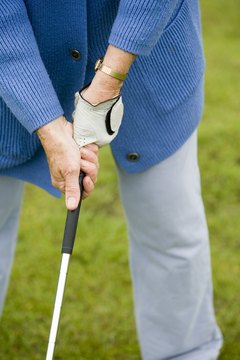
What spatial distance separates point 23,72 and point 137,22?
0.30 m

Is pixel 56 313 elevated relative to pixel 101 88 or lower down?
lower down

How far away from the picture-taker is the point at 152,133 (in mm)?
2318

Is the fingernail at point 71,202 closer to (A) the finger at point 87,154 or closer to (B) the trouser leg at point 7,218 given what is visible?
(A) the finger at point 87,154

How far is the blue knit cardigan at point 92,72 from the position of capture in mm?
1993

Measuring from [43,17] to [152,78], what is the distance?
0.34 m

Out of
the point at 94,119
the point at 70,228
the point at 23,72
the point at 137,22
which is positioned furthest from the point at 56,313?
the point at 137,22

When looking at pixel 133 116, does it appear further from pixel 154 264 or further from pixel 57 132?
pixel 154 264

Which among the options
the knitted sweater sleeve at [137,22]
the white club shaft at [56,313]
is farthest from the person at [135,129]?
the white club shaft at [56,313]

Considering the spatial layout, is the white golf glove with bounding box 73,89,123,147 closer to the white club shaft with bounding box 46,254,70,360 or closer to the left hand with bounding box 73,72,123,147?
the left hand with bounding box 73,72,123,147

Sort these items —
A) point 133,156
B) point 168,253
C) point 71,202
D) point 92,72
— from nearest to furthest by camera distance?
point 71,202 → point 92,72 → point 133,156 → point 168,253

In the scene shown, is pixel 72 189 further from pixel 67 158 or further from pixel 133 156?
pixel 133 156

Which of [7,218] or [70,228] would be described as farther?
[7,218]

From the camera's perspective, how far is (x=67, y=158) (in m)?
2.04

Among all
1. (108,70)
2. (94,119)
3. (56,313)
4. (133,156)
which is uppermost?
(108,70)
